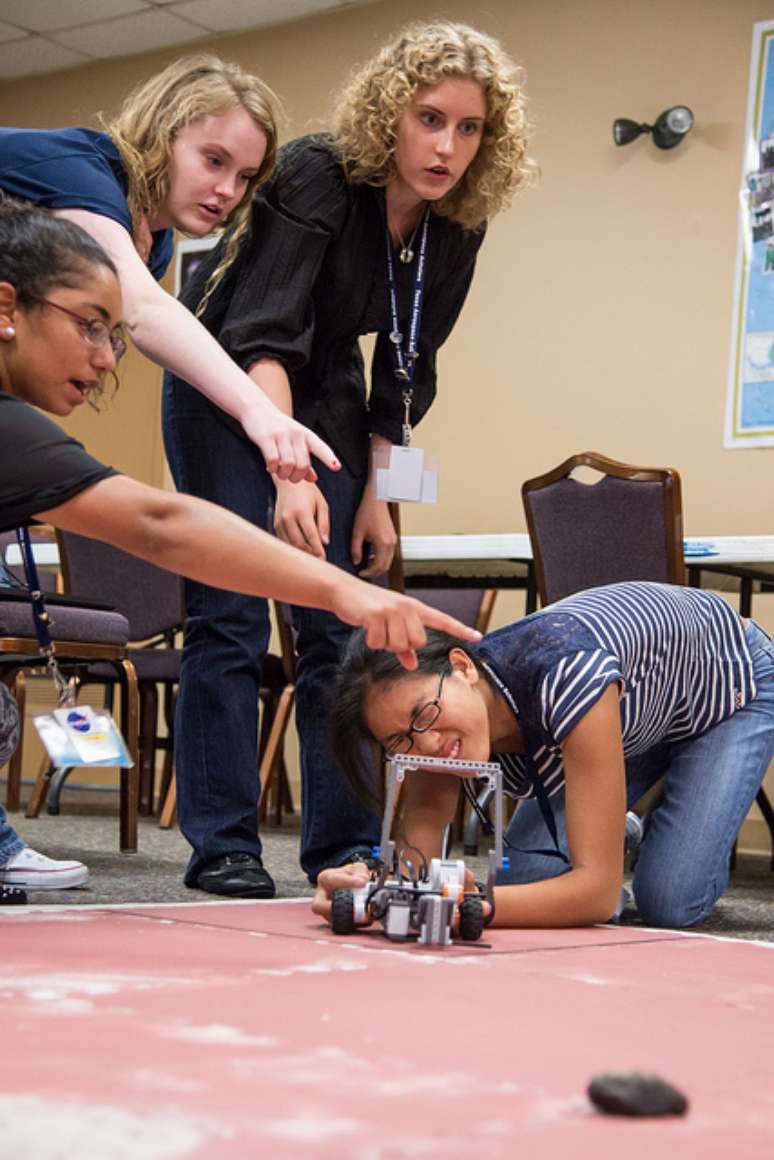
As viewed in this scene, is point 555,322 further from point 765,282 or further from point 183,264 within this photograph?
point 183,264

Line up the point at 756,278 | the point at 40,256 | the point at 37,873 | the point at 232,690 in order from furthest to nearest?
the point at 756,278 → the point at 232,690 → the point at 37,873 → the point at 40,256

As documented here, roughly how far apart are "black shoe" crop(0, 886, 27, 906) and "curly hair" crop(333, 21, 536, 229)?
1.05 m

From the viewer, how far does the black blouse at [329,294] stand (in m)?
1.98

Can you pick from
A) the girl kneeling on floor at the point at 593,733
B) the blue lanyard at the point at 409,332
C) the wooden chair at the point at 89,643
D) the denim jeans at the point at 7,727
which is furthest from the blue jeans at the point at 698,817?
the wooden chair at the point at 89,643

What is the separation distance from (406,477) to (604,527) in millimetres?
889

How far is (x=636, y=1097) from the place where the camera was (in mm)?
801

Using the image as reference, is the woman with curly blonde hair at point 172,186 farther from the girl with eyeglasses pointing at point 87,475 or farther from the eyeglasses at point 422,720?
the eyeglasses at point 422,720

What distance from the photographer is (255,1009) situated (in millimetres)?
1057

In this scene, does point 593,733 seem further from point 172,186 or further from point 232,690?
point 172,186

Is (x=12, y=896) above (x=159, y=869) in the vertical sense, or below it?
above

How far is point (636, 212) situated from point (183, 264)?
1.96m

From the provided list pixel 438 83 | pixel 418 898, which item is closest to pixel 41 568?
pixel 438 83

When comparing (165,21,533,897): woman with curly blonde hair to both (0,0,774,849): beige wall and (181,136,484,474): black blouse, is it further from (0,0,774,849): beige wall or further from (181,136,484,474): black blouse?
(0,0,774,849): beige wall

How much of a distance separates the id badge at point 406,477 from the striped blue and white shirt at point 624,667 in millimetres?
264
